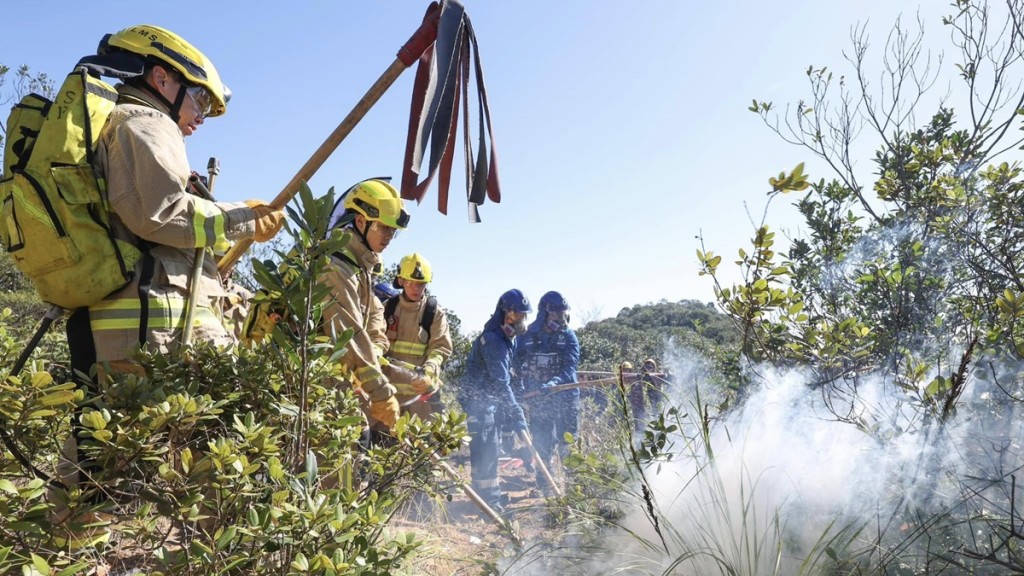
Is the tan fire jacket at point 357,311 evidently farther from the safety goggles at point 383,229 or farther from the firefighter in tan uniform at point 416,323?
the firefighter in tan uniform at point 416,323

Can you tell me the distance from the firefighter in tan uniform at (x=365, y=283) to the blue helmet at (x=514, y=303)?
279 cm

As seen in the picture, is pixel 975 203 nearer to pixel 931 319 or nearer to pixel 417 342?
pixel 931 319

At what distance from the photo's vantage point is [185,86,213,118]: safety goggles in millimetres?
2297

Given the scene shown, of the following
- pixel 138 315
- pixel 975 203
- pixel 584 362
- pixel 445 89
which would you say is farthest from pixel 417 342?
pixel 584 362

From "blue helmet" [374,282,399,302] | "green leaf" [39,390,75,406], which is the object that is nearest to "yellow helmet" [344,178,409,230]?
"green leaf" [39,390,75,406]

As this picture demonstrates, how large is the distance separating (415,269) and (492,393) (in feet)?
5.38

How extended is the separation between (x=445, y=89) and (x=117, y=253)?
1.45 meters

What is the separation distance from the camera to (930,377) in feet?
7.54

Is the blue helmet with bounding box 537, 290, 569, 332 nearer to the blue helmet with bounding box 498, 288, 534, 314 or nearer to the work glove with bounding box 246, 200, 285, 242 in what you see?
the blue helmet with bounding box 498, 288, 534, 314

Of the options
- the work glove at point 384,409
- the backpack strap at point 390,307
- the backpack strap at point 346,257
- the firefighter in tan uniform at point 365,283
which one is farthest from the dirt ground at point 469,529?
the backpack strap at point 390,307

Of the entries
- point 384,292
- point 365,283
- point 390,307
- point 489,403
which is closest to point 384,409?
point 365,283

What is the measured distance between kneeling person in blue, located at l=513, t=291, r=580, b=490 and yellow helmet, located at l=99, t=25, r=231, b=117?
5.17 m

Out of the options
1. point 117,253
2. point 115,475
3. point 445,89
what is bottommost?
point 115,475

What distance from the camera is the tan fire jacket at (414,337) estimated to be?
202 inches
